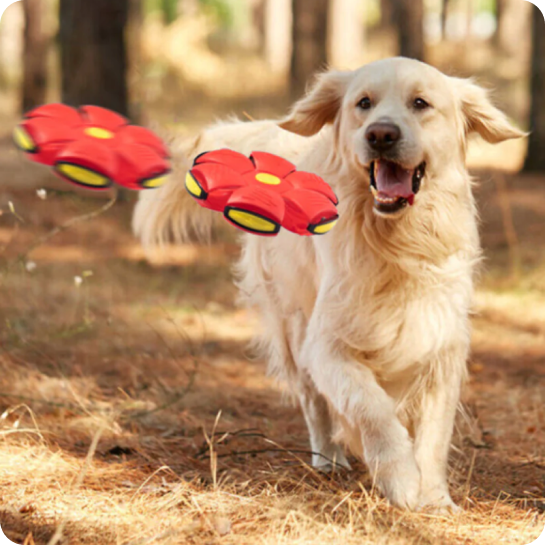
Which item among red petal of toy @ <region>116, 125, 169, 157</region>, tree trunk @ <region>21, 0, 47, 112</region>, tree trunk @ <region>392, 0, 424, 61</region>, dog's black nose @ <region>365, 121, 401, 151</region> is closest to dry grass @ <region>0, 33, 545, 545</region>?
red petal of toy @ <region>116, 125, 169, 157</region>

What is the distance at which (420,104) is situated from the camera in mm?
3236

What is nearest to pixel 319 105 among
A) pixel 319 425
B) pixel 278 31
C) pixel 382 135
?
pixel 382 135

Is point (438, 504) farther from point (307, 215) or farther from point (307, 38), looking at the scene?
point (307, 38)

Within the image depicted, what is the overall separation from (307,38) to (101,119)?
1126cm

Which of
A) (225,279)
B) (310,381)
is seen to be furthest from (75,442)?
(225,279)

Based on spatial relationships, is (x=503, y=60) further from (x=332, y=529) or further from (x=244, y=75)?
(x=332, y=529)

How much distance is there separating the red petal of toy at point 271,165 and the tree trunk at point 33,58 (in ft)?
48.2

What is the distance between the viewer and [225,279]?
8031 millimetres

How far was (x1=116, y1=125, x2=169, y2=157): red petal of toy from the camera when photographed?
2.92m

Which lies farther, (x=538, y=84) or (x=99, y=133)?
(x=538, y=84)

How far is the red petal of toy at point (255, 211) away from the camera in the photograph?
2746mm

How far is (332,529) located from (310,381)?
1357 millimetres

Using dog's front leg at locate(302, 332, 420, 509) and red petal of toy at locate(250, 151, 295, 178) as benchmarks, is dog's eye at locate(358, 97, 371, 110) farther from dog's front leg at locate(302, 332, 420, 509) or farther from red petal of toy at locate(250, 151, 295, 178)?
dog's front leg at locate(302, 332, 420, 509)

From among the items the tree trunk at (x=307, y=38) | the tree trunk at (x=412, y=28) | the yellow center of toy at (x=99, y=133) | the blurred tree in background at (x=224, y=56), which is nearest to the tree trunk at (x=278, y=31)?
the blurred tree in background at (x=224, y=56)
